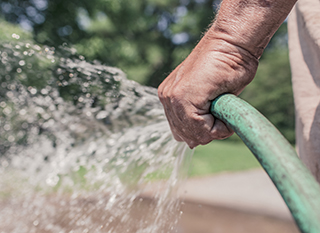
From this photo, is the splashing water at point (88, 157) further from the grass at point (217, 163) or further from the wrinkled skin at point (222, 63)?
the grass at point (217, 163)

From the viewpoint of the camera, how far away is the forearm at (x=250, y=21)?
3.64 ft

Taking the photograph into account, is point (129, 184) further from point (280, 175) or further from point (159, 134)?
point (280, 175)

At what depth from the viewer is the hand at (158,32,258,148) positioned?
1.11 meters

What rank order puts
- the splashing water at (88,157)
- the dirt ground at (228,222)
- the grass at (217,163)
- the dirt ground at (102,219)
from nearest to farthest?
the splashing water at (88,157) < the dirt ground at (102,219) < the dirt ground at (228,222) < the grass at (217,163)

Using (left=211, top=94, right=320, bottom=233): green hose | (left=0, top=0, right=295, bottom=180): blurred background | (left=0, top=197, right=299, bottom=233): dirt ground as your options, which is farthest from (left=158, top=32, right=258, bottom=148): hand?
(left=0, top=0, right=295, bottom=180): blurred background

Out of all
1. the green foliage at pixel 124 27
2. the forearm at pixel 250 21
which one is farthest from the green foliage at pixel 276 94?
the forearm at pixel 250 21

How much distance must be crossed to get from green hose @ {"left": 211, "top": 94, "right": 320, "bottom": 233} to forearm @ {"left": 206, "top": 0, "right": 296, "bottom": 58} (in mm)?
284

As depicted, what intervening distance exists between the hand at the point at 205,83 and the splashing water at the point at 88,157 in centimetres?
83

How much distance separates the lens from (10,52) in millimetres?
5000

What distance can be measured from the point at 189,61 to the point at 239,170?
24.0 ft

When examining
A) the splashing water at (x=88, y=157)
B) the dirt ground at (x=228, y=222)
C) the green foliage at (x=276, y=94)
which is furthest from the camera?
the green foliage at (x=276, y=94)

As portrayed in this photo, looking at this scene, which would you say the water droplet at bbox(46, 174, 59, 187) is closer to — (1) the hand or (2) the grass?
(2) the grass

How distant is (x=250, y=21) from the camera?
1.12 m

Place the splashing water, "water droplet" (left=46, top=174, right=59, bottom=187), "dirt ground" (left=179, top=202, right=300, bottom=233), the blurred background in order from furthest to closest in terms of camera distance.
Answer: the blurred background → "water droplet" (left=46, top=174, right=59, bottom=187) → "dirt ground" (left=179, top=202, right=300, bottom=233) → the splashing water
